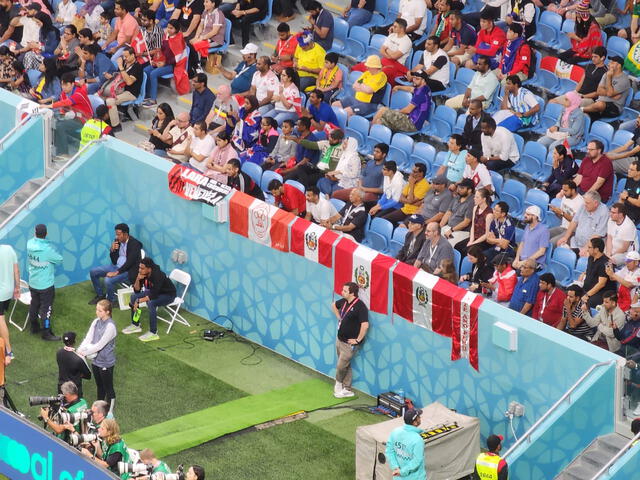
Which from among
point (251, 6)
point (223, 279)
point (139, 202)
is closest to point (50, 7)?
point (251, 6)

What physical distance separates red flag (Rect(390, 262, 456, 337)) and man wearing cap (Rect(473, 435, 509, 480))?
2426 mm

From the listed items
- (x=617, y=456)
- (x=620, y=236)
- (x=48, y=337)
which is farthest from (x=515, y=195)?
(x=48, y=337)

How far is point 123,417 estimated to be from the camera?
18578 millimetres

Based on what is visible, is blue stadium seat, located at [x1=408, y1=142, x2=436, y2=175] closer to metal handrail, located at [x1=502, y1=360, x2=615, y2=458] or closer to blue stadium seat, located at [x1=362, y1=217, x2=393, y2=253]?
blue stadium seat, located at [x1=362, y1=217, x2=393, y2=253]

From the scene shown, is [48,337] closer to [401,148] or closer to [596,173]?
[401,148]

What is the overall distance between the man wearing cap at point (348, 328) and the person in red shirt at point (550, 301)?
7.49 feet

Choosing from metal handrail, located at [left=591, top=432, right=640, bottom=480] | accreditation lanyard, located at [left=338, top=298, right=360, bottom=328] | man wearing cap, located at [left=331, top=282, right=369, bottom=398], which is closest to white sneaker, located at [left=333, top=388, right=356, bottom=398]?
man wearing cap, located at [left=331, top=282, right=369, bottom=398]

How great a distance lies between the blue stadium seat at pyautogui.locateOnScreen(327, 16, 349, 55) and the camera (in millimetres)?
23969

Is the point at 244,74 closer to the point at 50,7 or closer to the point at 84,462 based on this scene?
the point at 50,7

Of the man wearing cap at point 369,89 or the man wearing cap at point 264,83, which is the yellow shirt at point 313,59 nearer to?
the man wearing cap at point 264,83

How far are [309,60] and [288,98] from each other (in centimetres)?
103

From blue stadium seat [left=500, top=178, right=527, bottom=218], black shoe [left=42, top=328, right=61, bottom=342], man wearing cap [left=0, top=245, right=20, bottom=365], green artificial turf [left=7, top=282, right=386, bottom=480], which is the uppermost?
blue stadium seat [left=500, top=178, right=527, bottom=218]

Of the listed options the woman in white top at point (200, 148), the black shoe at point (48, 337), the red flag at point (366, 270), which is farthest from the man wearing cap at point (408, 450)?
the woman in white top at point (200, 148)

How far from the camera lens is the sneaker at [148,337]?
67.5 ft
